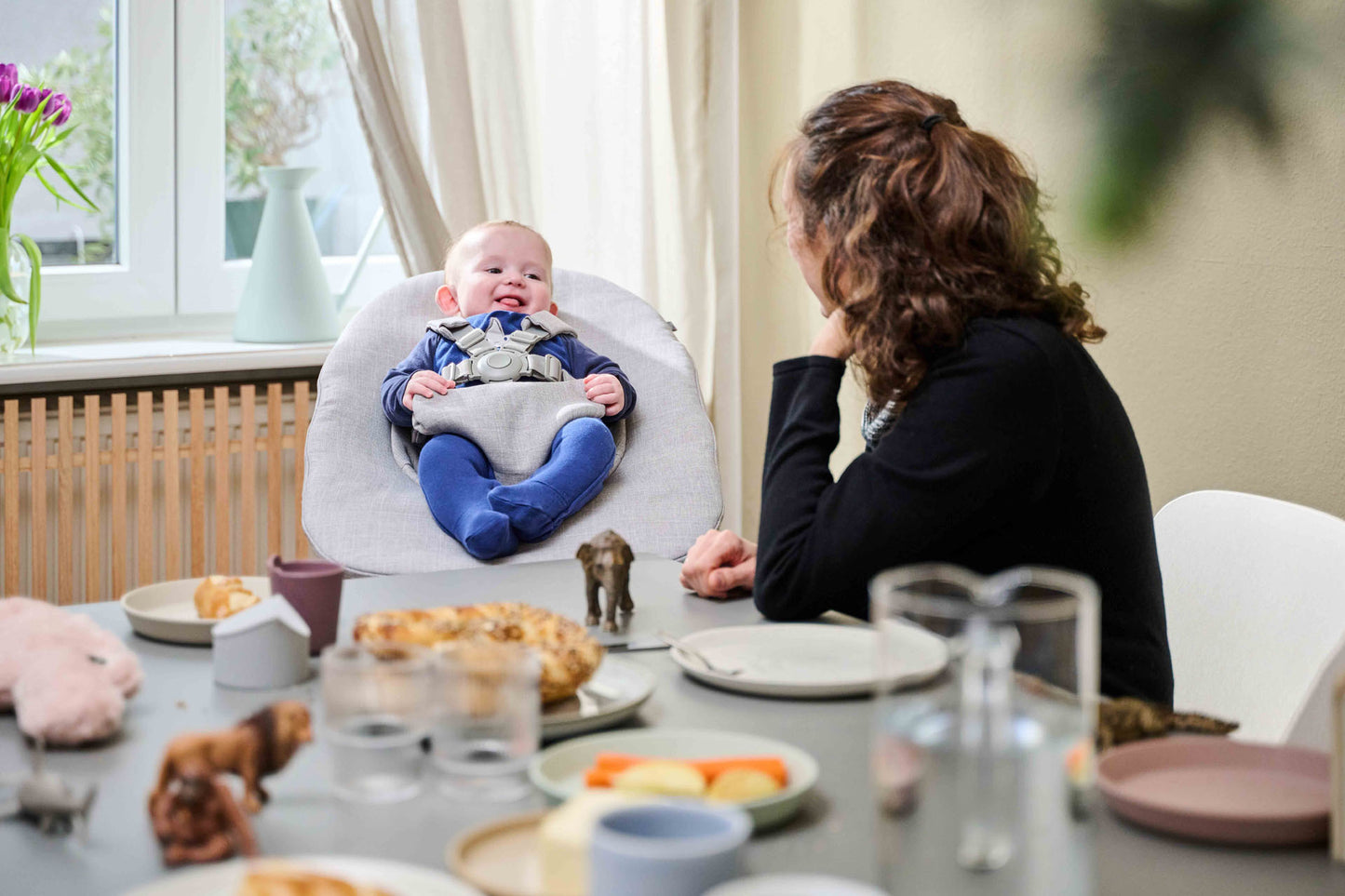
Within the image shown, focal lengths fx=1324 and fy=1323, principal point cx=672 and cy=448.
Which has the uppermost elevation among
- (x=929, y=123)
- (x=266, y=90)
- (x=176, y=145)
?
(x=266, y=90)

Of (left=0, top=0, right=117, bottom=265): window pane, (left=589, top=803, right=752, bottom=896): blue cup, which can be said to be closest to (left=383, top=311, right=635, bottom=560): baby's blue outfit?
(left=589, top=803, right=752, bottom=896): blue cup

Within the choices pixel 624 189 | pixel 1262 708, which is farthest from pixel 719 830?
pixel 624 189

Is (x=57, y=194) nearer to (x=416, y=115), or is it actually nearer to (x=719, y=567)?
(x=416, y=115)

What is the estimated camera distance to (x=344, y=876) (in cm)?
65

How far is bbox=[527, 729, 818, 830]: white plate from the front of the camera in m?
0.77

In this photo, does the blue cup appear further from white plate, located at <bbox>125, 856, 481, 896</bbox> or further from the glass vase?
the glass vase

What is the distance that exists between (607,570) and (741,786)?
1.44ft

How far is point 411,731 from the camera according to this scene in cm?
79

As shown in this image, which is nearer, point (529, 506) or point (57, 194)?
point (529, 506)

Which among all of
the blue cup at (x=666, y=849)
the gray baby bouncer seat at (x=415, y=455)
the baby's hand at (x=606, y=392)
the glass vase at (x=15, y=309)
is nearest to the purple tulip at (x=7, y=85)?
the glass vase at (x=15, y=309)

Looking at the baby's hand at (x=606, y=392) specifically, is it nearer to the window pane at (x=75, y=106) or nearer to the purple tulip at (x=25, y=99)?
the purple tulip at (x=25, y=99)

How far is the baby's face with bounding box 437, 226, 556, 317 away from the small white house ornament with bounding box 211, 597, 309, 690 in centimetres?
134

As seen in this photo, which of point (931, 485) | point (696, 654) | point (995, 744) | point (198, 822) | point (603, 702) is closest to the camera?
point (995, 744)

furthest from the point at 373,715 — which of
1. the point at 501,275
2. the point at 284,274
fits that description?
the point at 284,274
